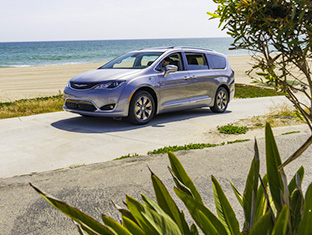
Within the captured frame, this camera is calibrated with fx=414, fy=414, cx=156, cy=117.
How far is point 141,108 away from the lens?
8.49 metres

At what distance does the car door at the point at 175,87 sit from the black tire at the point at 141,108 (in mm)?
358

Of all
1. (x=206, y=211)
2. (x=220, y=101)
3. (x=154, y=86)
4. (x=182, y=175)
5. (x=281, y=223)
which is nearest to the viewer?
(x=281, y=223)

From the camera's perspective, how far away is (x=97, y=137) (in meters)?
7.20

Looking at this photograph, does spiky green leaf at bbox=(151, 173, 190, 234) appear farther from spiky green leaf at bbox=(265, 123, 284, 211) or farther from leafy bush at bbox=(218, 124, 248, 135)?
leafy bush at bbox=(218, 124, 248, 135)

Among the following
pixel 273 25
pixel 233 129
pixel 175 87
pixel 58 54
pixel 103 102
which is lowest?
pixel 58 54

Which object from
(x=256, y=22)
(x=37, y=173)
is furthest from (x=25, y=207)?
(x=256, y=22)

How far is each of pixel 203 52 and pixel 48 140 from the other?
4.97 m

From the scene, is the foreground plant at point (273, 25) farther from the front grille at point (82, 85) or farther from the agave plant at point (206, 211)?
the front grille at point (82, 85)

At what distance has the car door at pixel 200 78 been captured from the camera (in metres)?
9.77

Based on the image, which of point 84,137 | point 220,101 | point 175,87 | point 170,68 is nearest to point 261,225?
point 84,137

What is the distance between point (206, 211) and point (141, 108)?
253 inches

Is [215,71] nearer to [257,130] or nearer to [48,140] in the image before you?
[257,130]

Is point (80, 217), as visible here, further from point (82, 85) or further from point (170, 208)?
point (82, 85)

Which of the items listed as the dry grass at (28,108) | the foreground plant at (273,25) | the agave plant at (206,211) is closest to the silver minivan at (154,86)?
the dry grass at (28,108)
